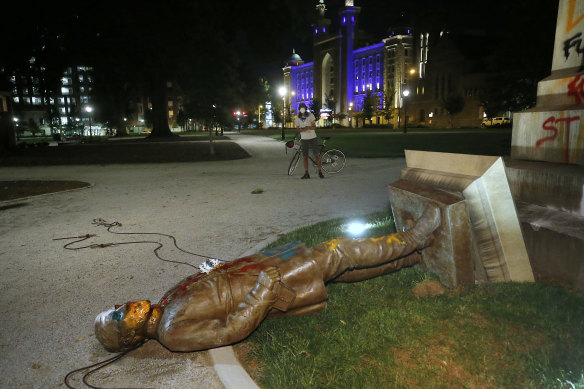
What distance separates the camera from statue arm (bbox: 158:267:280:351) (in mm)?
2832

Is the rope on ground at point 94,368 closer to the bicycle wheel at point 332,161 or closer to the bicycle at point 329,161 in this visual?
the bicycle at point 329,161

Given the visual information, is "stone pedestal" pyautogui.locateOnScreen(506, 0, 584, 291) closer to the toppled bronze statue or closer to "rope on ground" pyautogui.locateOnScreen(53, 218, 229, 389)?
the toppled bronze statue

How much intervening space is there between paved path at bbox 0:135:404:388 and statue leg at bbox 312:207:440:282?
1163 mm

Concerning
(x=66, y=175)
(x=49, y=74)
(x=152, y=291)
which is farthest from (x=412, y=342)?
(x=49, y=74)

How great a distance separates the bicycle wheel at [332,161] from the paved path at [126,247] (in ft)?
2.24

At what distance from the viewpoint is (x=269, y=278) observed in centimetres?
Result: 291

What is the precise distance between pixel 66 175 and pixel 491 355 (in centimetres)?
1532

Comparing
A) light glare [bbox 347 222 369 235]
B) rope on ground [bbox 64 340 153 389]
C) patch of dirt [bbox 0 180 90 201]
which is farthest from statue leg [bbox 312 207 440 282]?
patch of dirt [bbox 0 180 90 201]

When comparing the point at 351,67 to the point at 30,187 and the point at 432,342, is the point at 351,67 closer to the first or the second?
the point at 30,187

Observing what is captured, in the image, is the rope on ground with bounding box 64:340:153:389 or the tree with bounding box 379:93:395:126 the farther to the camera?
the tree with bounding box 379:93:395:126

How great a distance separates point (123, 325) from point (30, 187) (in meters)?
10.6

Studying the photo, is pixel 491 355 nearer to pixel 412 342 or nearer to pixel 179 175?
pixel 412 342

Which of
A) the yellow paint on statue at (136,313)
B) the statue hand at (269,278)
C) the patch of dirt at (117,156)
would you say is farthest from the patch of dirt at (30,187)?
the statue hand at (269,278)

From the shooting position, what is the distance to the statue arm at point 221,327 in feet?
9.29
